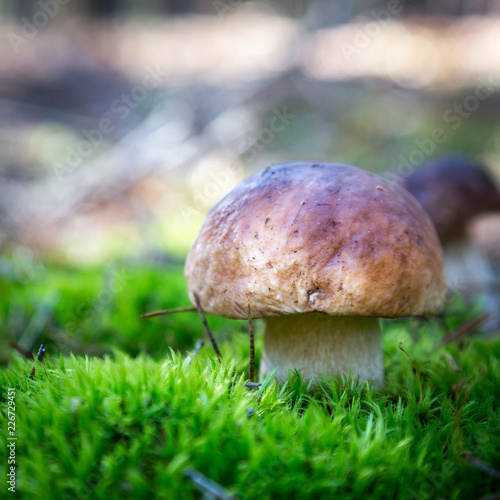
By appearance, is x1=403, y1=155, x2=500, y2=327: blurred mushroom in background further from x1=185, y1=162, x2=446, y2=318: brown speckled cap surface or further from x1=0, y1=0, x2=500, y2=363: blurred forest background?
x1=185, y1=162, x2=446, y2=318: brown speckled cap surface

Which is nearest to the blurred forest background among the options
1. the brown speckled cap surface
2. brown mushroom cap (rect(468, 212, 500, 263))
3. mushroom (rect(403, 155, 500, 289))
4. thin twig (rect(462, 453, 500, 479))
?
brown mushroom cap (rect(468, 212, 500, 263))

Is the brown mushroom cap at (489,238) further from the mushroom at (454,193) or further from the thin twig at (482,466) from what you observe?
the thin twig at (482,466)

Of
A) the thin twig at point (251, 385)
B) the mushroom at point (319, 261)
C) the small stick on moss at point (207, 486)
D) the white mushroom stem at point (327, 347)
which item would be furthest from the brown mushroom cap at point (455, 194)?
the small stick on moss at point (207, 486)

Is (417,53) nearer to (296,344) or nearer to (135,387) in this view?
(296,344)

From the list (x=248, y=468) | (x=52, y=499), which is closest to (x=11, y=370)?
(x=52, y=499)

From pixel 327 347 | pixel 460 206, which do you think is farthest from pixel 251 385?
pixel 460 206

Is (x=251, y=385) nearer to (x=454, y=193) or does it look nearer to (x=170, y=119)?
(x=454, y=193)

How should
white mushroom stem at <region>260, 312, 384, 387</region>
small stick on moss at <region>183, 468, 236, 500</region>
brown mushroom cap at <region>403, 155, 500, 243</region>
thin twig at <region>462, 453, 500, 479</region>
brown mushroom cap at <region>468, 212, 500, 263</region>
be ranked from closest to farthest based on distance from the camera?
1. small stick on moss at <region>183, 468, 236, 500</region>
2. thin twig at <region>462, 453, 500, 479</region>
3. white mushroom stem at <region>260, 312, 384, 387</region>
4. brown mushroom cap at <region>403, 155, 500, 243</region>
5. brown mushroom cap at <region>468, 212, 500, 263</region>
